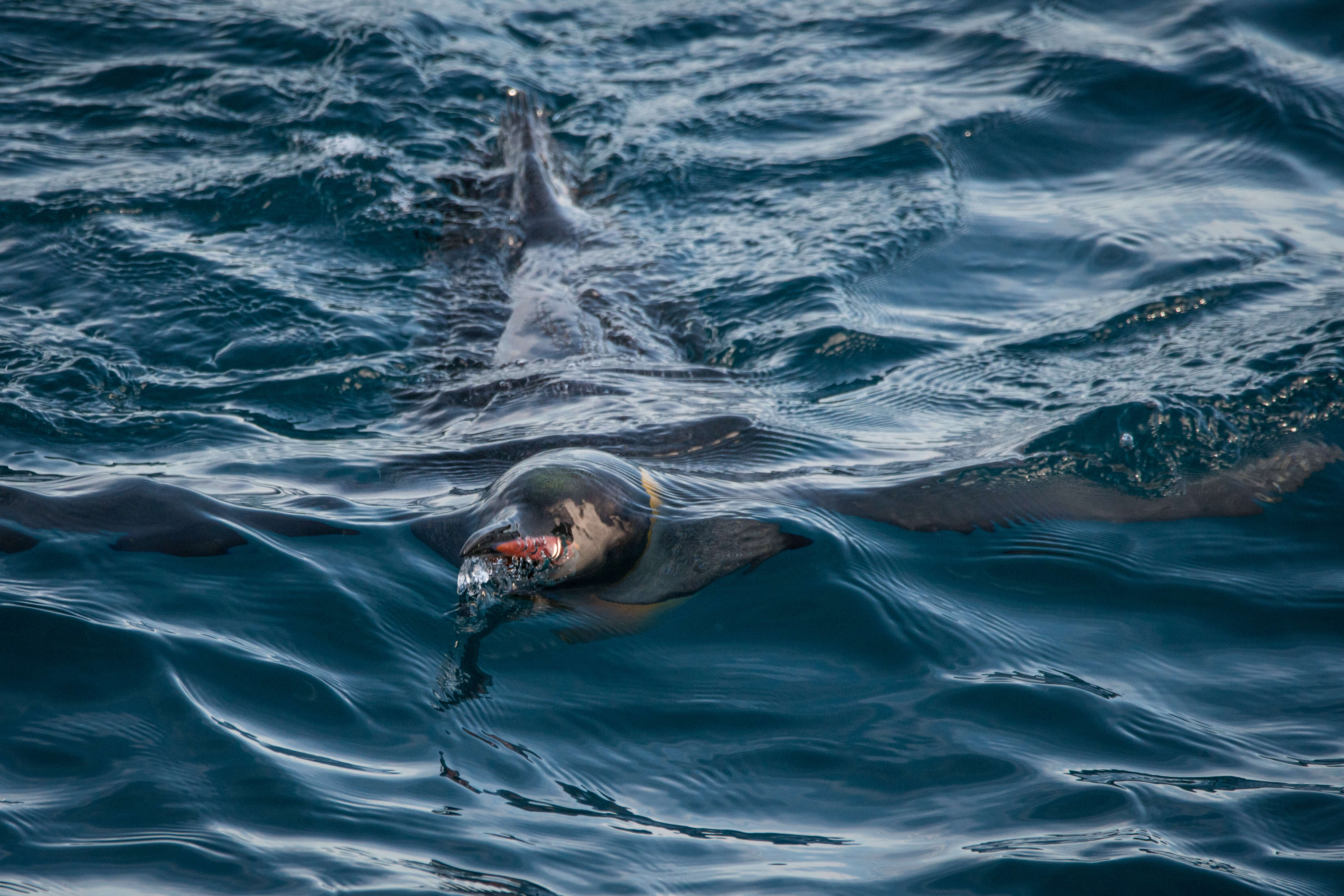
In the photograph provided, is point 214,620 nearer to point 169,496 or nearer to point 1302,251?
point 169,496

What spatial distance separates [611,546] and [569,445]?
956 mm

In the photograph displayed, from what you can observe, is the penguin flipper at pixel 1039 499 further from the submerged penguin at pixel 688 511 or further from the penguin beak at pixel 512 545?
the penguin beak at pixel 512 545

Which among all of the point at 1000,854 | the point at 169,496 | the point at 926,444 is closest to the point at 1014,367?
the point at 926,444

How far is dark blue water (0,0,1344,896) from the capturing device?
3203 mm

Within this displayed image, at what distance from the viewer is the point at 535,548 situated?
3801mm

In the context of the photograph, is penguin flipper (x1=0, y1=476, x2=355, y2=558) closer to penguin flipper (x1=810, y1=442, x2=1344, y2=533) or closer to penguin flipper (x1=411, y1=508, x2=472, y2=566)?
penguin flipper (x1=411, y1=508, x2=472, y2=566)

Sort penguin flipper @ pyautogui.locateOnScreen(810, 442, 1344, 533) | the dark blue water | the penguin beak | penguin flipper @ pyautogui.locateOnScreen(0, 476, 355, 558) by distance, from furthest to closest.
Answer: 1. penguin flipper @ pyautogui.locateOnScreen(810, 442, 1344, 533)
2. penguin flipper @ pyautogui.locateOnScreen(0, 476, 355, 558)
3. the penguin beak
4. the dark blue water

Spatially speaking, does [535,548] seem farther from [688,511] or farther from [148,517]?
[148,517]

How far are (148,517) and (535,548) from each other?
162 cm

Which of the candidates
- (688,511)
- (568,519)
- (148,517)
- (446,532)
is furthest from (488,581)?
(148,517)

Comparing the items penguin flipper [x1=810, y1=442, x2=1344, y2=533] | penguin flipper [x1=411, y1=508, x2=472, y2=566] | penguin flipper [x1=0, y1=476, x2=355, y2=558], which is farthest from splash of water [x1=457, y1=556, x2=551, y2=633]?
penguin flipper [x1=810, y1=442, x2=1344, y2=533]

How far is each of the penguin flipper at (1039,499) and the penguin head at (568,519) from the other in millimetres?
969

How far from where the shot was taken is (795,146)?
8633 mm

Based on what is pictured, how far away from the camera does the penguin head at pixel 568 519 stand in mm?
3791
